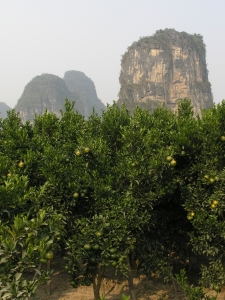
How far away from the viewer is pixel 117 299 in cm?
1176

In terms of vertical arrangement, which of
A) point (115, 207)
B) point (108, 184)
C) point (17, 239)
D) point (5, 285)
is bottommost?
point (5, 285)

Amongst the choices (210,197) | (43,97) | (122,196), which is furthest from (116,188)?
(43,97)

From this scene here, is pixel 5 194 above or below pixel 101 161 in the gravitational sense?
below

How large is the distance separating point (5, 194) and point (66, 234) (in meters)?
2.99

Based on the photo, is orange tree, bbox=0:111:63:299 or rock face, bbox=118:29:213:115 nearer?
orange tree, bbox=0:111:63:299

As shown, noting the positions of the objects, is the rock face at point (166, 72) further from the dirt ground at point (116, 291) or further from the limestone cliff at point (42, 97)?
the dirt ground at point (116, 291)

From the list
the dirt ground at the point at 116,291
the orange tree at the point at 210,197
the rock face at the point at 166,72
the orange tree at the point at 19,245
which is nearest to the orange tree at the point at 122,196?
the orange tree at the point at 210,197

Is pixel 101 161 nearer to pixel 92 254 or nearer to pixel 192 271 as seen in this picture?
pixel 92 254

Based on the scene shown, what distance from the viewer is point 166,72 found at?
398 ft

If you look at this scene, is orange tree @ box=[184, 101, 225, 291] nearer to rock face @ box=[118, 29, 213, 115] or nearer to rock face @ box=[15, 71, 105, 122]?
rock face @ box=[118, 29, 213, 115]

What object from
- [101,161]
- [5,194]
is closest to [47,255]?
[5,194]

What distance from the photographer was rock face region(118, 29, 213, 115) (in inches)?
4702

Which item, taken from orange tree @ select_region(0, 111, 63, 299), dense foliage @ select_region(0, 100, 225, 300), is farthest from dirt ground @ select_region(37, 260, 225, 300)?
orange tree @ select_region(0, 111, 63, 299)

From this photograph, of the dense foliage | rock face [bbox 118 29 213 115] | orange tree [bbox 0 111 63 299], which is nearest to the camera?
orange tree [bbox 0 111 63 299]
